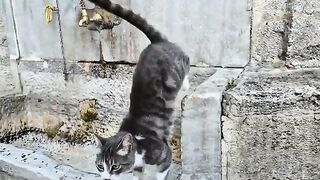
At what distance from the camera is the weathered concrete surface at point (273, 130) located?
1842 millimetres

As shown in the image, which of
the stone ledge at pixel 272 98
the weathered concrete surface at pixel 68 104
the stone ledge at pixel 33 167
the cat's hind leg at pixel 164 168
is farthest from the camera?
the weathered concrete surface at pixel 68 104

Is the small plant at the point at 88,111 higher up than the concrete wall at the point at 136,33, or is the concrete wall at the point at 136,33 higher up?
the concrete wall at the point at 136,33

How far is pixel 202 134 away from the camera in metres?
Result: 1.93

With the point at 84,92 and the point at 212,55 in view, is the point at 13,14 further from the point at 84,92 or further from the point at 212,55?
the point at 212,55

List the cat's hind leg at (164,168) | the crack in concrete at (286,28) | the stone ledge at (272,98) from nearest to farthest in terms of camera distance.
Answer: the stone ledge at (272,98), the crack in concrete at (286,28), the cat's hind leg at (164,168)

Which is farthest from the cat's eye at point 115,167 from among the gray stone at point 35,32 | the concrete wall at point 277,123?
the gray stone at point 35,32

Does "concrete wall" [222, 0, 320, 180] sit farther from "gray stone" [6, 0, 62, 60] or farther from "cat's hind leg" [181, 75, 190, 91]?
"gray stone" [6, 0, 62, 60]

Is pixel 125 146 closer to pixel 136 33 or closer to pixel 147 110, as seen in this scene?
pixel 147 110

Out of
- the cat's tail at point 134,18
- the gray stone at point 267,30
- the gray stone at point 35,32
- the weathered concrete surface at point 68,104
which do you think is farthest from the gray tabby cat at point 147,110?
the gray stone at point 35,32

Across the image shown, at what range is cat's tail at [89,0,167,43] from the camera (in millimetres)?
2598

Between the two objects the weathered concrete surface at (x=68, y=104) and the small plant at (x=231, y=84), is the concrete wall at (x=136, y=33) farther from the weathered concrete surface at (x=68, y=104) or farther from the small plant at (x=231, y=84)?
the small plant at (x=231, y=84)

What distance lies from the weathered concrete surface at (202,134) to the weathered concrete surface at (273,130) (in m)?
0.04

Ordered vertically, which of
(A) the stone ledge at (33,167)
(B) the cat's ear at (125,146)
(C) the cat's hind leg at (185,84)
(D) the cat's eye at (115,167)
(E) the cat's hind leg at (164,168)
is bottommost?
(A) the stone ledge at (33,167)

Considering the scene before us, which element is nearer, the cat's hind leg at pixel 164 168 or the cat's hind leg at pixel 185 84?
the cat's hind leg at pixel 164 168
